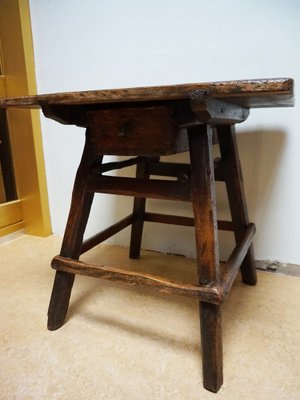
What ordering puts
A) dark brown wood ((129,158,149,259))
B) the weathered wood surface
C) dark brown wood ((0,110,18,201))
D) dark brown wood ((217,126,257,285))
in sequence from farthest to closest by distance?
dark brown wood ((0,110,18,201)) → dark brown wood ((129,158,149,259)) → dark brown wood ((217,126,257,285)) → the weathered wood surface

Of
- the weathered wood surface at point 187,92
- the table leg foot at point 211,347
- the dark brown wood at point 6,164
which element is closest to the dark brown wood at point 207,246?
the table leg foot at point 211,347

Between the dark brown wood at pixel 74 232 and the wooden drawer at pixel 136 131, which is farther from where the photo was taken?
the dark brown wood at pixel 74 232

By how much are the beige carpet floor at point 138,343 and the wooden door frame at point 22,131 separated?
0.39 m

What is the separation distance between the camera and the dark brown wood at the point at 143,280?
0.54 meters

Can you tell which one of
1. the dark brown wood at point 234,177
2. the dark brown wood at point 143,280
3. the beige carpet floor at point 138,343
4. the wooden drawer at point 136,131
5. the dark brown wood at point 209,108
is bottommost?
the beige carpet floor at point 138,343

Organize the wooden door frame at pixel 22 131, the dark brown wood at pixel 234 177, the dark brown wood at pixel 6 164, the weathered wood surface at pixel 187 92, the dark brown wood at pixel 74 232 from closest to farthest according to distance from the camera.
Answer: the weathered wood surface at pixel 187 92, the dark brown wood at pixel 74 232, the dark brown wood at pixel 234 177, the wooden door frame at pixel 22 131, the dark brown wood at pixel 6 164

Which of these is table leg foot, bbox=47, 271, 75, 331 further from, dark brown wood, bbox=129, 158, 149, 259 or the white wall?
the white wall

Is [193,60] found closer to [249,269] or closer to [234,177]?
[234,177]

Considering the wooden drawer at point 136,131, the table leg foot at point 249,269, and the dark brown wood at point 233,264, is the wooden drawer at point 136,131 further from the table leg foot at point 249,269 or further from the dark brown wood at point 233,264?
the table leg foot at point 249,269

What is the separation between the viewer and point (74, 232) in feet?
2.30

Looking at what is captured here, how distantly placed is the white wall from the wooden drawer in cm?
42

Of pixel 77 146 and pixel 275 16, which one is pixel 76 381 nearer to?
pixel 77 146

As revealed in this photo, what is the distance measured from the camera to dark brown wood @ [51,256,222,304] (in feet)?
1.78

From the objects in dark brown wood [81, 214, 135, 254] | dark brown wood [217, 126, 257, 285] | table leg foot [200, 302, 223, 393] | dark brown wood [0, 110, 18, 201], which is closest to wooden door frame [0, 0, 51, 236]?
dark brown wood [0, 110, 18, 201]
